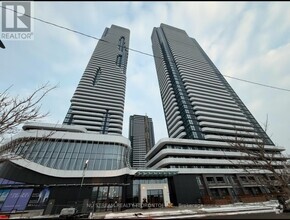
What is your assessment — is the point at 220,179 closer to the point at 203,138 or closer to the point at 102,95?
the point at 203,138

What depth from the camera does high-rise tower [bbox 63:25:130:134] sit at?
67875 millimetres

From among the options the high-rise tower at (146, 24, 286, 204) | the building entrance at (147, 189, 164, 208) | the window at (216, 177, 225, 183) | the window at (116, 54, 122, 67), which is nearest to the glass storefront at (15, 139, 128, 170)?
the building entrance at (147, 189, 164, 208)

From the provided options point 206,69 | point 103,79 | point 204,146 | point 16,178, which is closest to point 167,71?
point 206,69

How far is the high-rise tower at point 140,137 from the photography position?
13090cm

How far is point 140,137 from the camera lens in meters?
148

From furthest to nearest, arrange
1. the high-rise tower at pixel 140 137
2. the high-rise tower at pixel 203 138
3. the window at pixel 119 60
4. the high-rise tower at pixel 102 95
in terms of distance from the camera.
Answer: the high-rise tower at pixel 140 137
the window at pixel 119 60
the high-rise tower at pixel 102 95
the high-rise tower at pixel 203 138

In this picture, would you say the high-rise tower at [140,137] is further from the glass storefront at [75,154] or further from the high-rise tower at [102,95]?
the glass storefront at [75,154]

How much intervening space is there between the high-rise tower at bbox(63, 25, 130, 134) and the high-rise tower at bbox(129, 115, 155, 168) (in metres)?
66.4

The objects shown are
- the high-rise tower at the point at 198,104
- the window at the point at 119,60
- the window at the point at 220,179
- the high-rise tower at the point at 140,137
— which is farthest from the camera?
the high-rise tower at the point at 140,137

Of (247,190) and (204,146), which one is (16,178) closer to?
(204,146)

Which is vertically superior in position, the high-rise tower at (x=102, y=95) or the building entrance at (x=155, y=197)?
the high-rise tower at (x=102, y=95)

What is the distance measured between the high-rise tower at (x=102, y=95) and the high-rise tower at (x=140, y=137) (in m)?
66.4

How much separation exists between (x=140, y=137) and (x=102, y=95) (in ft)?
256

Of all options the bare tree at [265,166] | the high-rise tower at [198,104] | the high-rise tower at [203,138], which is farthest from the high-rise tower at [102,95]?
the bare tree at [265,166]
